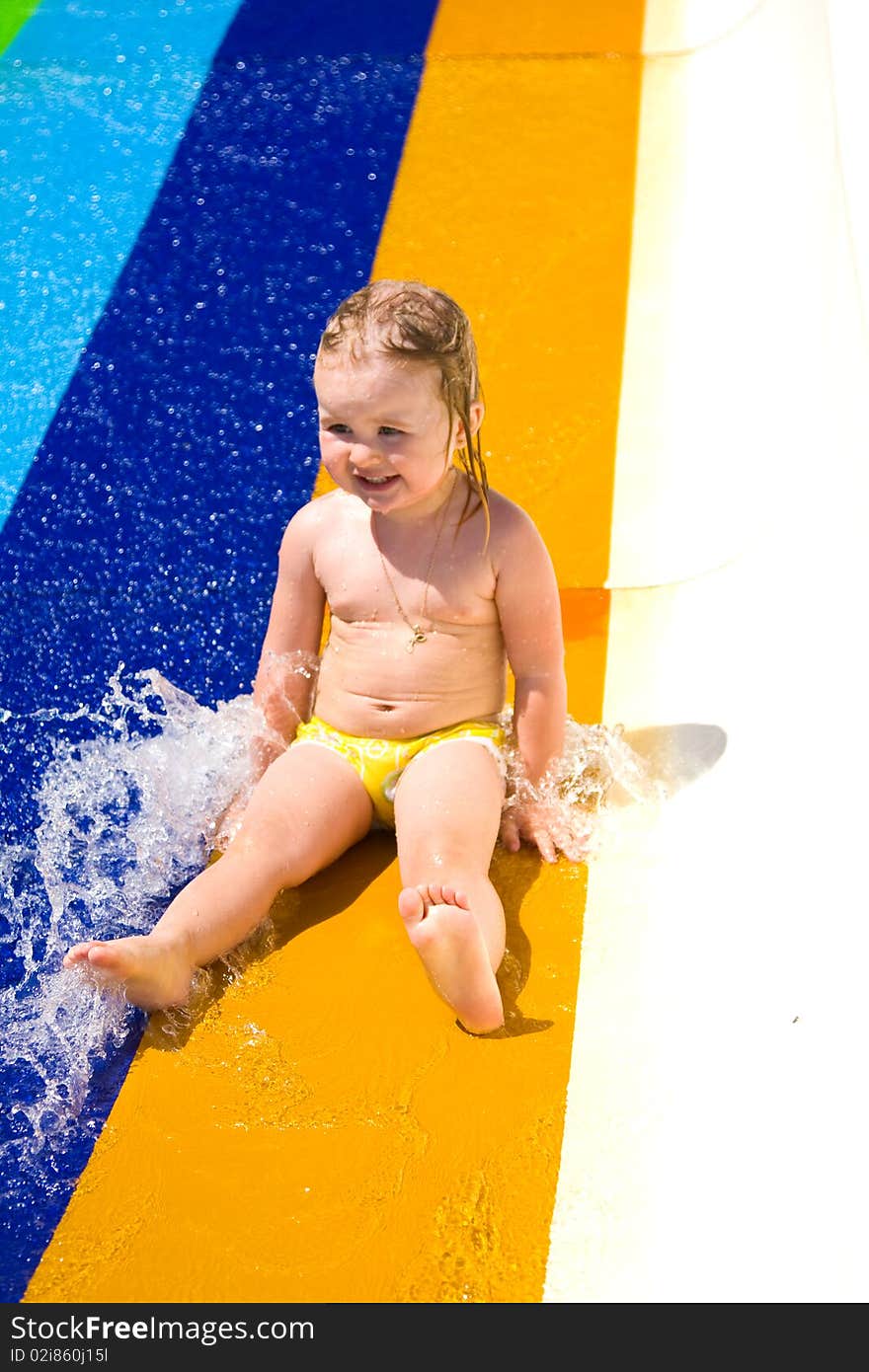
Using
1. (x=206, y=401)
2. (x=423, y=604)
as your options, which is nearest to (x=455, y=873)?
(x=423, y=604)

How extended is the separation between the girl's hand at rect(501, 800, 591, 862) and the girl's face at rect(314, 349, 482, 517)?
501mm

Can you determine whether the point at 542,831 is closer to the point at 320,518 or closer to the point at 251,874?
the point at 251,874

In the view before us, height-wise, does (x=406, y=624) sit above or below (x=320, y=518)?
below

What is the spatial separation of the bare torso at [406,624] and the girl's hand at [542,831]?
0.51 ft

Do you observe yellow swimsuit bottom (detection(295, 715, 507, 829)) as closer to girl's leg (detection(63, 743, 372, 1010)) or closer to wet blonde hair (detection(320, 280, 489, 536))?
girl's leg (detection(63, 743, 372, 1010))

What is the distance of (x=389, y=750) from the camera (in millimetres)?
2105

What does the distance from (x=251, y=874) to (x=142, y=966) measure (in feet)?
0.73

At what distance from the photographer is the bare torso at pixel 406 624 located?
2.08 m

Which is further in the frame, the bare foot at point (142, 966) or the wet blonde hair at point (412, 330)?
the wet blonde hair at point (412, 330)

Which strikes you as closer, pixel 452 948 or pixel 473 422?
pixel 452 948

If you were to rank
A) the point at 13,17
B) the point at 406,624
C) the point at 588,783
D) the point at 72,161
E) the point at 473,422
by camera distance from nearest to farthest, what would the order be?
the point at 473,422
the point at 406,624
the point at 588,783
the point at 72,161
the point at 13,17

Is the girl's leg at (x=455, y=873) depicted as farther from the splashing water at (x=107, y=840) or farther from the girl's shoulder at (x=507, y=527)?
the girl's shoulder at (x=507, y=527)

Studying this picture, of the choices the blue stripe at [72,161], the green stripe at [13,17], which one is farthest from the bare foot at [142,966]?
the green stripe at [13,17]

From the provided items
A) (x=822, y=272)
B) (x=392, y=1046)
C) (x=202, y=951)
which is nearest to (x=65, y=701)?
(x=202, y=951)
